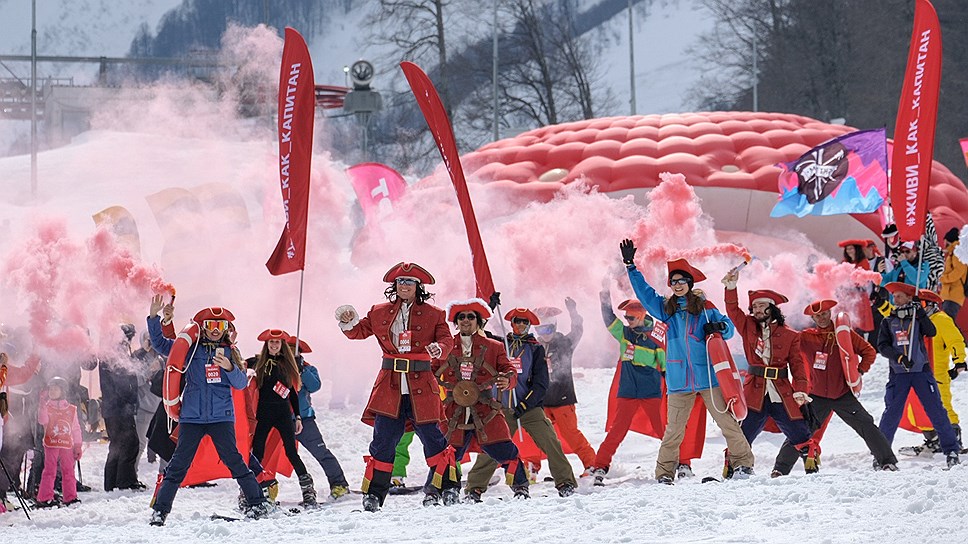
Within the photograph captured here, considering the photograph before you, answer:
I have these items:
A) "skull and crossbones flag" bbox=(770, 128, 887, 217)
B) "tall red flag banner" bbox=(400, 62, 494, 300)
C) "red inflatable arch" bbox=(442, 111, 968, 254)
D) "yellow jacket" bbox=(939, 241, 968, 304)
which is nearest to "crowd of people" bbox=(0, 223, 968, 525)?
"tall red flag banner" bbox=(400, 62, 494, 300)

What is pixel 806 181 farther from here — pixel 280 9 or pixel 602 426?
pixel 280 9

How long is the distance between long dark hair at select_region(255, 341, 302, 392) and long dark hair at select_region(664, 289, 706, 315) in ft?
8.89

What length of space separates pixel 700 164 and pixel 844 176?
3342 millimetres

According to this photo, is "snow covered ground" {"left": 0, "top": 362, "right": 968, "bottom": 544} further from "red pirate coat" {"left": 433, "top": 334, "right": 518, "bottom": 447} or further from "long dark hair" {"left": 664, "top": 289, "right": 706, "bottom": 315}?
"long dark hair" {"left": 664, "top": 289, "right": 706, "bottom": 315}

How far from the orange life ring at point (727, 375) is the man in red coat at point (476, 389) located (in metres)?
1.40

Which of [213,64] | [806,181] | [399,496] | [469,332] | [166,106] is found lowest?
[399,496]

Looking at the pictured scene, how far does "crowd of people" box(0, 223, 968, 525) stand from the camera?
345 inches

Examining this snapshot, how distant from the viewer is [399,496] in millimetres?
10312

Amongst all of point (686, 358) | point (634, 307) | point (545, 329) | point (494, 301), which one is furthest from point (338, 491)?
point (634, 307)

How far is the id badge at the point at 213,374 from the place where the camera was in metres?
8.54

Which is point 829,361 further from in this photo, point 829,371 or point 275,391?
point 275,391

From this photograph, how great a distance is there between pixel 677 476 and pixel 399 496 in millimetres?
2065

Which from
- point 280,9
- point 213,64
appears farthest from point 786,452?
point 280,9

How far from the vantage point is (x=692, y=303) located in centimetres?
960
